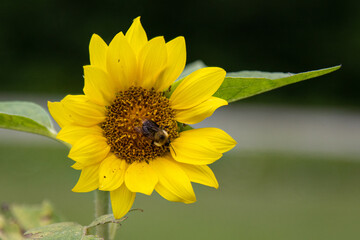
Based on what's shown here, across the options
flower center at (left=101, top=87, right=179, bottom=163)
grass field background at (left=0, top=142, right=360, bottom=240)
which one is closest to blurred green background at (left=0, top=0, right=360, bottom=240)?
grass field background at (left=0, top=142, right=360, bottom=240)

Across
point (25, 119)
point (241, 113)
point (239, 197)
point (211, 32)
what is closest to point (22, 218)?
point (25, 119)

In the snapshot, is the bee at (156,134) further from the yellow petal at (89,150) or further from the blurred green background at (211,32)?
the blurred green background at (211,32)

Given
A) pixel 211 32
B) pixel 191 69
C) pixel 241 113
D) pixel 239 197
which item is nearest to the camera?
pixel 191 69

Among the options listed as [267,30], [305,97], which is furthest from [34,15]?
[305,97]

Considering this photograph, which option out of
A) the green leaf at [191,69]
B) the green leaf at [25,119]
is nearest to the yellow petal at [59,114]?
the green leaf at [25,119]

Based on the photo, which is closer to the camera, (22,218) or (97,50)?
(97,50)

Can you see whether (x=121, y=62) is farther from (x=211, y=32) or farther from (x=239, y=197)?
(x=211, y=32)

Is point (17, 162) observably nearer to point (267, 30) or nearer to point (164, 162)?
point (164, 162)
